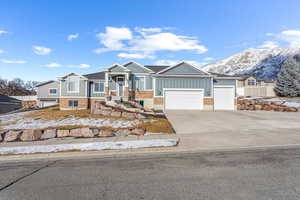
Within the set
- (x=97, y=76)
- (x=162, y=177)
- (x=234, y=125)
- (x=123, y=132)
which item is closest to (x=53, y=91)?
(x=97, y=76)

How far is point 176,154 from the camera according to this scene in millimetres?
5613

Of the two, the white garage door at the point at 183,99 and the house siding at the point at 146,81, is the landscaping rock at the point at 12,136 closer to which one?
the house siding at the point at 146,81

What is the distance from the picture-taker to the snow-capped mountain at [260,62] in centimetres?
7739

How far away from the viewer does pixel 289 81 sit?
27.9m

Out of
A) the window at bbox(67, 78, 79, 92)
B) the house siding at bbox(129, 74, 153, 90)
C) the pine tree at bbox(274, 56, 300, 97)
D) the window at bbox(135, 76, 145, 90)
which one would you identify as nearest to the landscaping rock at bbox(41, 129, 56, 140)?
the house siding at bbox(129, 74, 153, 90)

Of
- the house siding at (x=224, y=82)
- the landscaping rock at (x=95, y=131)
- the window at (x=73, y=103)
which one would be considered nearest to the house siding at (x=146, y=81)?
the house siding at (x=224, y=82)

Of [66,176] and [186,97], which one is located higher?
[186,97]

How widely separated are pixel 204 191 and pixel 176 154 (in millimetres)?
2386

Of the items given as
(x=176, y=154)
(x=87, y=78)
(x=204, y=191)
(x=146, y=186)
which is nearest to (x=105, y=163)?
(x=146, y=186)

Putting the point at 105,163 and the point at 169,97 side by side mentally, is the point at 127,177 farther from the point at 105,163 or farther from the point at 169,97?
the point at 169,97

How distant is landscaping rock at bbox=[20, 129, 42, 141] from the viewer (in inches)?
318

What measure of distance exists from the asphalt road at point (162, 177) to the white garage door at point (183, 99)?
1280 cm

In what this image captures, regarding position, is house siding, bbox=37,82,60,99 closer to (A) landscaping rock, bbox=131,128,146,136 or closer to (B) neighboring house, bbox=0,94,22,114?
(B) neighboring house, bbox=0,94,22,114

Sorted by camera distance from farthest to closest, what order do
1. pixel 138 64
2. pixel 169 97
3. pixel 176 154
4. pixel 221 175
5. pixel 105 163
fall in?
pixel 138 64
pixel 169 97
pixel 176 154
pixel 105 163
pixel 221 175
